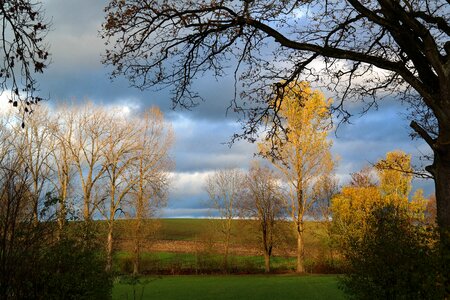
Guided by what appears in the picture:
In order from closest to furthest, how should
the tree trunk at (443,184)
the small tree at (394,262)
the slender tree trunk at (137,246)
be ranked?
the small tree at (394,262) → the tree trunk at (443,184) → the slender tree trunk at (137,246)

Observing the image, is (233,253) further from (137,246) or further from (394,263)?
(394,263)

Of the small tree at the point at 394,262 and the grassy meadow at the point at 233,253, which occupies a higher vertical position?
the small tree at the point at 394,262

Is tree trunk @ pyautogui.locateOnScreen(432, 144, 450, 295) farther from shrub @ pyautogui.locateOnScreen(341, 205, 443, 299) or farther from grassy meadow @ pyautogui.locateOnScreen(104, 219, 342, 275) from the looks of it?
grassy meadow @ pyautogui.locateOnScreen(104, 219, 342, 275)

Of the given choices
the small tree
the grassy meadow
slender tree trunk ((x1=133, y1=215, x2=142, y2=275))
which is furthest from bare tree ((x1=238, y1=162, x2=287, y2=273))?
the small tree

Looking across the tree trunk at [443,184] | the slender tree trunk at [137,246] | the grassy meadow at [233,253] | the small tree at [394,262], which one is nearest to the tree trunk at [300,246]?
the grassy meadow at [233,253]

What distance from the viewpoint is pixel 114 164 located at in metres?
39.1

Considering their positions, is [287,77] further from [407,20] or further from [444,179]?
[444,179]

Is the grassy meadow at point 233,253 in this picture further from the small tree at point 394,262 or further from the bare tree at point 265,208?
the small tree at point 394,262

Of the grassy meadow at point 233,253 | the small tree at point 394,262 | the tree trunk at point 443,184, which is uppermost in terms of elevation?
the tree trunk at point 443,184

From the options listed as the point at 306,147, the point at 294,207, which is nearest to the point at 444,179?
the point at 306,147

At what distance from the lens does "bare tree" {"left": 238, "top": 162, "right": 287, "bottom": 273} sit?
1677 inches

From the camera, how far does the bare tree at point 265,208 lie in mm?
42594

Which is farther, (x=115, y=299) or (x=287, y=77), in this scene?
(x=115, y=299)

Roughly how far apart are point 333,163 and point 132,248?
18706 millimetres
